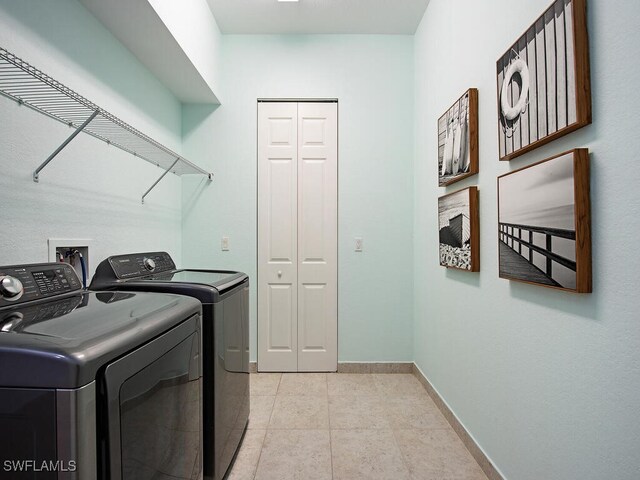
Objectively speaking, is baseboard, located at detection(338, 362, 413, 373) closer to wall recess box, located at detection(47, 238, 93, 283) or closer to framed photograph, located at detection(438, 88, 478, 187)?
framed photograph, located at detection(438, 88, 478, 187)

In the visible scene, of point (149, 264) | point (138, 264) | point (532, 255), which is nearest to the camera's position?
point (532, 255)

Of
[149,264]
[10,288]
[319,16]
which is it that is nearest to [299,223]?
[149,264]

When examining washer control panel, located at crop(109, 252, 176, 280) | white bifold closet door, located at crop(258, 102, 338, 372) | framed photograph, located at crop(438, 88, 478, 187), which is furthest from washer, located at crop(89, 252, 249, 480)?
framed photograph, located at crop(438, 88, 478, 187)

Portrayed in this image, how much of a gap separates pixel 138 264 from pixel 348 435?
1.48 metres

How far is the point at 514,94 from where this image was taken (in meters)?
1.39

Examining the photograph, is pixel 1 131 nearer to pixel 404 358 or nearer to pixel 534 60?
pixel 534 60

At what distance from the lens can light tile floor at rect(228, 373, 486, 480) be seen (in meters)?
1.72

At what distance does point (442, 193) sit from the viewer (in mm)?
2346

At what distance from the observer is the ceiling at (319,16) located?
8.55 feet

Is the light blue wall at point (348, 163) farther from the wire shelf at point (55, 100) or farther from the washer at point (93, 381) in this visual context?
the washer at point (93, 381)

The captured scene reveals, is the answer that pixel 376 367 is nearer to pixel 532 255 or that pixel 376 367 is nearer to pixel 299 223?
pixel 299 223

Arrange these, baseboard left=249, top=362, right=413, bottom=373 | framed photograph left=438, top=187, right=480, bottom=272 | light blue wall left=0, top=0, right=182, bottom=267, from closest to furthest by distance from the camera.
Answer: light blue wall left=0, top=0, right=182, bottom=267 < framed photograph left=438, top=187, right=480, bottom=272 < baseboard left=249, top=362, right=413, bottom=373

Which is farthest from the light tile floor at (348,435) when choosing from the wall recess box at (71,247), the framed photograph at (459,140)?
the framed photograph at (459,140)

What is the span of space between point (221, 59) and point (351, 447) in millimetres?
2976
